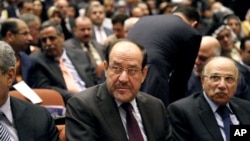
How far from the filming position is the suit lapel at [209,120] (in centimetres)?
364

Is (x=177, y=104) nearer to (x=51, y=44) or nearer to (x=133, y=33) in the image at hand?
(x=133, y=33)

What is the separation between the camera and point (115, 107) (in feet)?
10.3

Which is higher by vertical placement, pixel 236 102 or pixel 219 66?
pixel 219 66

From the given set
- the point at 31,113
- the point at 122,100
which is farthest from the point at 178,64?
the point at 31,113

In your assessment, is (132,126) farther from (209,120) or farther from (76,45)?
(76,45)

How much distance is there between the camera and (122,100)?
310 cm

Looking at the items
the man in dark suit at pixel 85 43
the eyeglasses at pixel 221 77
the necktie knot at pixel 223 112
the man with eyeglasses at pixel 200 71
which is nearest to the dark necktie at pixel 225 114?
the necktie knot at pixel 223 112

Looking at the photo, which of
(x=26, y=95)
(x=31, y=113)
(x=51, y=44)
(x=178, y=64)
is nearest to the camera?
(x=31, y=113)

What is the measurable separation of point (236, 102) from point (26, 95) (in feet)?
5.02

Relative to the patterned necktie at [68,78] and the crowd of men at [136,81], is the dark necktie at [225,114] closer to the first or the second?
the crowd of men at [136,81]

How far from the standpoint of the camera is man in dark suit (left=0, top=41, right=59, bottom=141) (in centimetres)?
286

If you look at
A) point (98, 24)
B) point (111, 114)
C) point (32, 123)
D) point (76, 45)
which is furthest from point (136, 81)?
point (98, 24)

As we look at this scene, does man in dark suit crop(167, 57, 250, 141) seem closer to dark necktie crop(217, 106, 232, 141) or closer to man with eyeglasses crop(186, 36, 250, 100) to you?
dark necktie crop(217, 106, 232, 141)

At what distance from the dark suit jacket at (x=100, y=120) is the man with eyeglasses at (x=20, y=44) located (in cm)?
218
